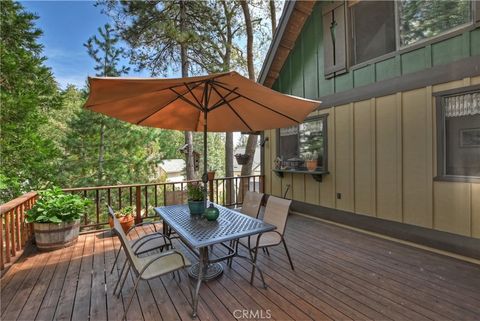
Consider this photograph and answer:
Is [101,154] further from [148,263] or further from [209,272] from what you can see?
[148,263]

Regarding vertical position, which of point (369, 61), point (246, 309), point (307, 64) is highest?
point (307, 64)

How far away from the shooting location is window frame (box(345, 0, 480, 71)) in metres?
3.04

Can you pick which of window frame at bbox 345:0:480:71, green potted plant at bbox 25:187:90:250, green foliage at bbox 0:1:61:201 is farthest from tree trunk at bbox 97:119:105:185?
window frame at bbox 345:0:480:71

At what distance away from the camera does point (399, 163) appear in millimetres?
→ 3744

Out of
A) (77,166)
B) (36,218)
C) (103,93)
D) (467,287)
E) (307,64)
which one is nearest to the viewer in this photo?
(103,93)

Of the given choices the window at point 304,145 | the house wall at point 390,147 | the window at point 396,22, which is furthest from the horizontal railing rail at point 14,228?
the window at point 396,22

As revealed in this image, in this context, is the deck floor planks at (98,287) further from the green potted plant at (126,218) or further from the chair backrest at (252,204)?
the chair backrest at (252,204)

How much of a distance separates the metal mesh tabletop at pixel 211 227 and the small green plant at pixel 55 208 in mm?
1546

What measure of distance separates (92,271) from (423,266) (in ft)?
13.2

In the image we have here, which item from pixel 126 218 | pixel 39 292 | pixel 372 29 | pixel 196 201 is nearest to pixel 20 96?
pixel 126 218

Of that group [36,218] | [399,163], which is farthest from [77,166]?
[399,163]

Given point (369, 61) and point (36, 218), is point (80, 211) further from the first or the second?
point (369, 61)

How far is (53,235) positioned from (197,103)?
9.44 feet

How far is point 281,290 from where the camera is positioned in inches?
97.3
